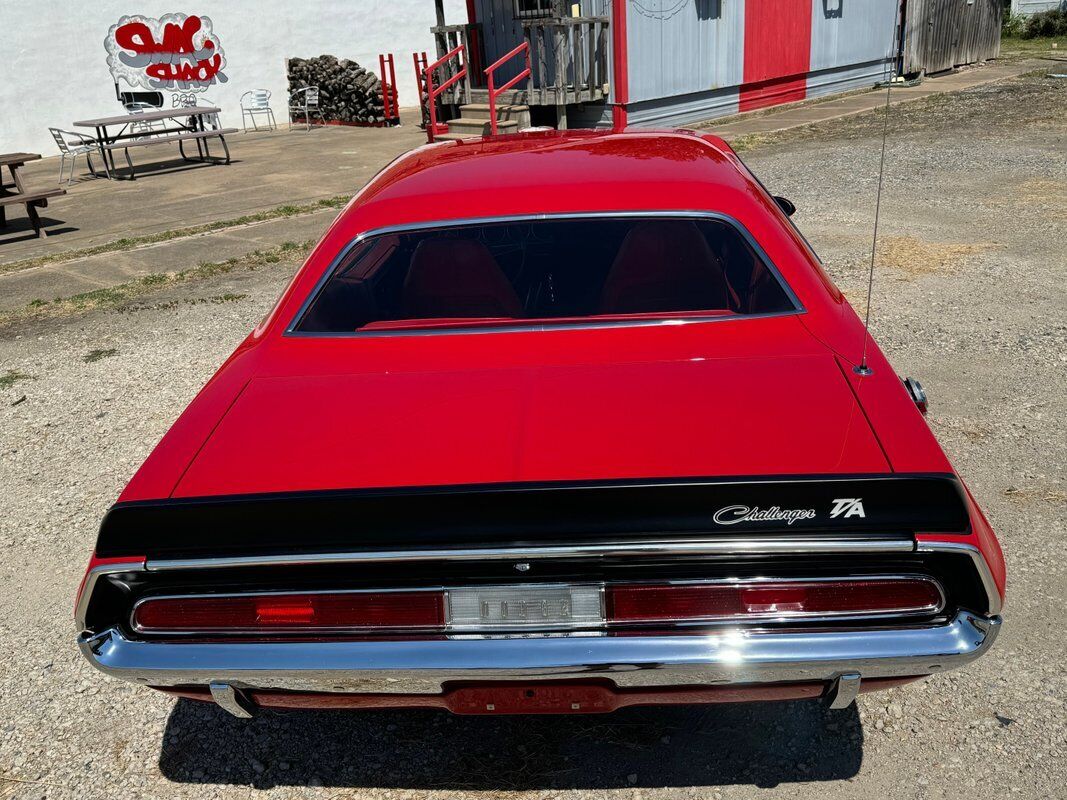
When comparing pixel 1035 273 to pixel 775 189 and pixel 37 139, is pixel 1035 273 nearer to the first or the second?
pixel 775 189

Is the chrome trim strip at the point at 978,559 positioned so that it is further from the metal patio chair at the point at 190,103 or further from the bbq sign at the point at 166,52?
the bbq sign at the point at 166,52

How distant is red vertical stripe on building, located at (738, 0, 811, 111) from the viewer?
52.2ft

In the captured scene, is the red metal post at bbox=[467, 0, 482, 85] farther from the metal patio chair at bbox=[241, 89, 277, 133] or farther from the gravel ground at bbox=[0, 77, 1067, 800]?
the gravel ground at bbox=[0, 77, 1067, 800]

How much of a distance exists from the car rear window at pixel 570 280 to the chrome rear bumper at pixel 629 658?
1.18m

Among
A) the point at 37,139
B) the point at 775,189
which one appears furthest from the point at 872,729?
the point at 37,139

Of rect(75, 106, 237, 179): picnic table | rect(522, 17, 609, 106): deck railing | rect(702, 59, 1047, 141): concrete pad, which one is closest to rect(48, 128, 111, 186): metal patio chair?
rect(75, 106, 237, 179): picnic table

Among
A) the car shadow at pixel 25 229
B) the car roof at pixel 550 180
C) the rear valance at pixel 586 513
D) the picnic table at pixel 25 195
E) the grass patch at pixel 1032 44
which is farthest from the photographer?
the grass patch at pixel 1032 44

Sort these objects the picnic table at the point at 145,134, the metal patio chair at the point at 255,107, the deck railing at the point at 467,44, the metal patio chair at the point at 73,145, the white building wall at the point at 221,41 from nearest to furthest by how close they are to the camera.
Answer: the metal patio chair at the point at 73,145 → the picnic table at the point at 145,134 → the deck railing at the point at 467,44 → the white building wall at the point at 221,41 → the metal patio chair at the point at 255,107

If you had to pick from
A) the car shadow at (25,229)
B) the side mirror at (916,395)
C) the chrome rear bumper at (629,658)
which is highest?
the side mirror at (916,395)

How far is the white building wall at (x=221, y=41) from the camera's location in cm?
1712

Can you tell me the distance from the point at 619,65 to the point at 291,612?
13031 millimetres

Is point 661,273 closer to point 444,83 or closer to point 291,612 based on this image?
point 291,612

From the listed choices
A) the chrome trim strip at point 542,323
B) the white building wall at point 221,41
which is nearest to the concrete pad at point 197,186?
the white building wall at point 221,41

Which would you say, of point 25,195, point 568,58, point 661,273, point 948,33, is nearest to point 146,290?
point 25,195
